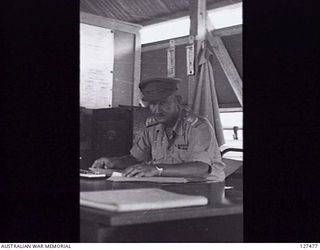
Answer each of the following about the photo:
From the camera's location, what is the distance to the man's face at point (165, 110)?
1496 mm

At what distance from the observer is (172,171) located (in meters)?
1.30

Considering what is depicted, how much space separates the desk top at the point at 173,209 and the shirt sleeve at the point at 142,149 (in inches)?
11.6

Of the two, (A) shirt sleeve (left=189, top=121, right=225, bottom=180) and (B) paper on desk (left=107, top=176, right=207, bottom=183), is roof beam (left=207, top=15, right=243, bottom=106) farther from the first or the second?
(B) paper on desk (left=107, top=176, right=207, bottom=183)

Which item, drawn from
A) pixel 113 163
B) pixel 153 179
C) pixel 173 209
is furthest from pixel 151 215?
pixel 113 163

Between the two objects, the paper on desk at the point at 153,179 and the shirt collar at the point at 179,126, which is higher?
the shirt collar at the point at 179,126

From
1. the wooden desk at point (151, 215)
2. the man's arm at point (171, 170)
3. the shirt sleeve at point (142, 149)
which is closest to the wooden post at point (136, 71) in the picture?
the shirt sleeve at point (142, 149)

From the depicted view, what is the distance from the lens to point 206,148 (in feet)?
4.58

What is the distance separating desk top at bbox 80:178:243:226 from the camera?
2.76ft

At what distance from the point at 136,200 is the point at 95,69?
0.68 metres

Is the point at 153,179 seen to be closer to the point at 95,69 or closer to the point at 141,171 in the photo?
the point at 141,171
